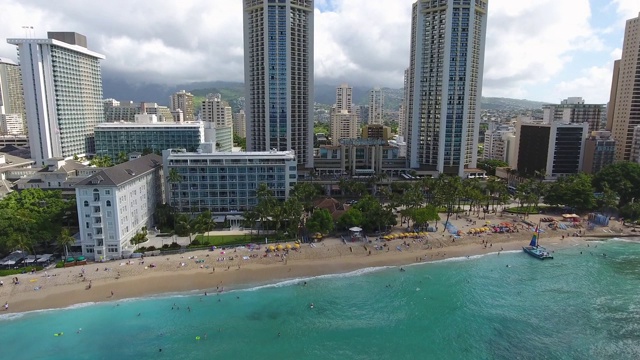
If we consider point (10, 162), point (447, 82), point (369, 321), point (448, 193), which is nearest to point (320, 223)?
point (369, 321)

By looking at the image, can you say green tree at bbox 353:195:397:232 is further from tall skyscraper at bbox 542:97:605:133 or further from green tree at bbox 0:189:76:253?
tall skyscraper at bbox 542:97:605:133

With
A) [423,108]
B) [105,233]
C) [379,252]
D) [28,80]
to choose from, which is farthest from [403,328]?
[28,80]

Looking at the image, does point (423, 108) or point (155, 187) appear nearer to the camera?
point (155, 187)

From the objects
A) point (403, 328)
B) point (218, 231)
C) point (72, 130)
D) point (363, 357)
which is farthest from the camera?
point (72, 130)

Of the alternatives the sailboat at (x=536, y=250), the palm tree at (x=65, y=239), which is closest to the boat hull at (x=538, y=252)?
the sailboat at (x=536, y=250)

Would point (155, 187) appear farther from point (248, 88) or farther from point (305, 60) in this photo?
point (305, 60)

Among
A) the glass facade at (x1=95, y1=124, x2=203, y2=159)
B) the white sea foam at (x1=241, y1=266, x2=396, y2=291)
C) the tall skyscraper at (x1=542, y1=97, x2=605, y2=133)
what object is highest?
the tall skyscraper at (x1=542, y1=97, x2=605, y2=133)

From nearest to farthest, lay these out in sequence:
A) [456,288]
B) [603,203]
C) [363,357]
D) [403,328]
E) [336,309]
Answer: [363,357] < [403,328] < [336,309] < [456,288] < [603,203]

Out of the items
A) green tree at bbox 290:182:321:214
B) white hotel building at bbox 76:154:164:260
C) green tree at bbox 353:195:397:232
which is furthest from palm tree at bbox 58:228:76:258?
green tree at bbox 353:195:397:232
